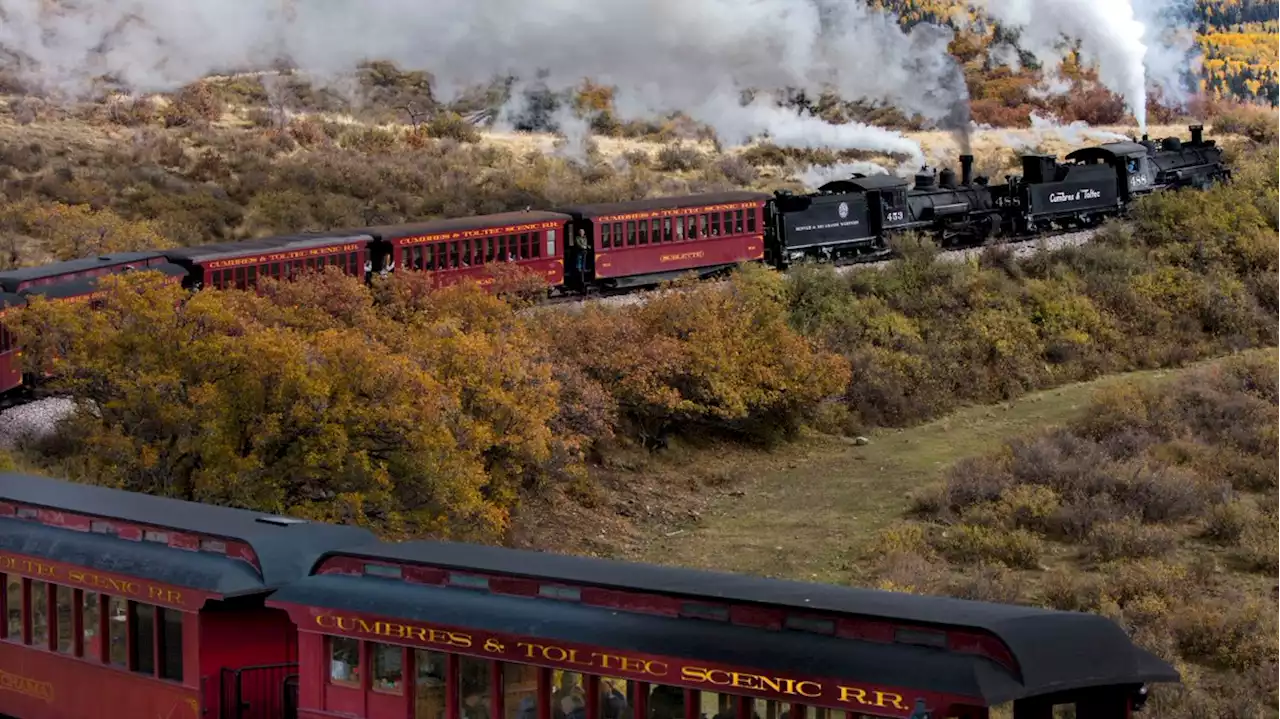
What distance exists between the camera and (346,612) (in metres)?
11.8

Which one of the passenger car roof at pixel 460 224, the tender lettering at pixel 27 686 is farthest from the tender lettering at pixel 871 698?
the passenger car roof at pixel 460 224

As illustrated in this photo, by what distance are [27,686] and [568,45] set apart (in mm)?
43405

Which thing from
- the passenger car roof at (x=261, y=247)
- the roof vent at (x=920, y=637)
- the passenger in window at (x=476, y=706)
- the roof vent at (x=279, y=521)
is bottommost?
the passenger in window at (x=476, y=706)

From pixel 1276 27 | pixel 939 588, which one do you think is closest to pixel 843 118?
pixel 939 588

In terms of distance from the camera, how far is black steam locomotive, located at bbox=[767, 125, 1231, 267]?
4475cm

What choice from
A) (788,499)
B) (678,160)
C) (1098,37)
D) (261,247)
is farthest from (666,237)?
(1098,37)

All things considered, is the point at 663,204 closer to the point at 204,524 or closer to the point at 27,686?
the point at 27,686

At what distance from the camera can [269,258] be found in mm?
34438

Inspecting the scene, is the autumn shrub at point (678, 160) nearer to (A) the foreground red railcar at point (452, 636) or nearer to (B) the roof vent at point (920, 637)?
(A) the foreground red railcar at point (452, 636)

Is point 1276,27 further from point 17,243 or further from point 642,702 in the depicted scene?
point 642,702

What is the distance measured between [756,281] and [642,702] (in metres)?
30.0

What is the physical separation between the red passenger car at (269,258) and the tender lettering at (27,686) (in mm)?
18810

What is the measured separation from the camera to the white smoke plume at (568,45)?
5391cm

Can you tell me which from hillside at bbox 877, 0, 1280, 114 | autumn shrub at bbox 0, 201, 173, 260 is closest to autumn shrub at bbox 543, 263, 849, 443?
autumn shrub at bbox 0, 201, 173, 260
